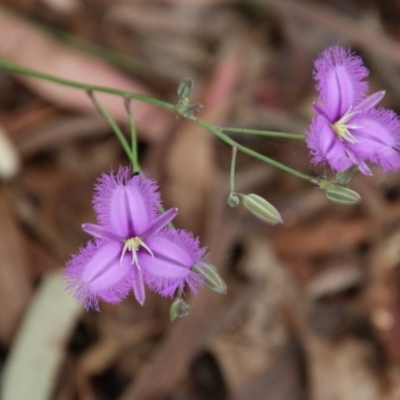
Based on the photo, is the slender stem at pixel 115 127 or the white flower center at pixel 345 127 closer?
the white flower center at pixel 345 127

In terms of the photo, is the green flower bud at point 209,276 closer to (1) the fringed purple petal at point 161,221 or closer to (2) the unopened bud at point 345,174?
(1) the fringed purple petal at point 161,221

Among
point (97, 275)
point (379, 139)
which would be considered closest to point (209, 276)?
point (97, 275)

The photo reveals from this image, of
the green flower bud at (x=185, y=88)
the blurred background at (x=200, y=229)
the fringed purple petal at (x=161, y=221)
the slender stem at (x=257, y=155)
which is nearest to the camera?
the fringed purple petal at (x=161, y=221)

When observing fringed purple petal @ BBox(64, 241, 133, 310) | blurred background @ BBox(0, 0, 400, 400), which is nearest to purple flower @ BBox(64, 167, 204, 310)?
fringed purple petal @ BBox(64, 241, 133, 310)

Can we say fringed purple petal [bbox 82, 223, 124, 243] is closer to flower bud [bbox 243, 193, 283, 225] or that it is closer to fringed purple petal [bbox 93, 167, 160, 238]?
fringed purple petal [bbox 93, 167, 160, 238]

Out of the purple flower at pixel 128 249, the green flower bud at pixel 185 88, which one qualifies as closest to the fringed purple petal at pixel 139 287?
the purple flower at pixel 128 249

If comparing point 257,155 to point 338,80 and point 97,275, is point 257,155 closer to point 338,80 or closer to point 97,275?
point 338,80
